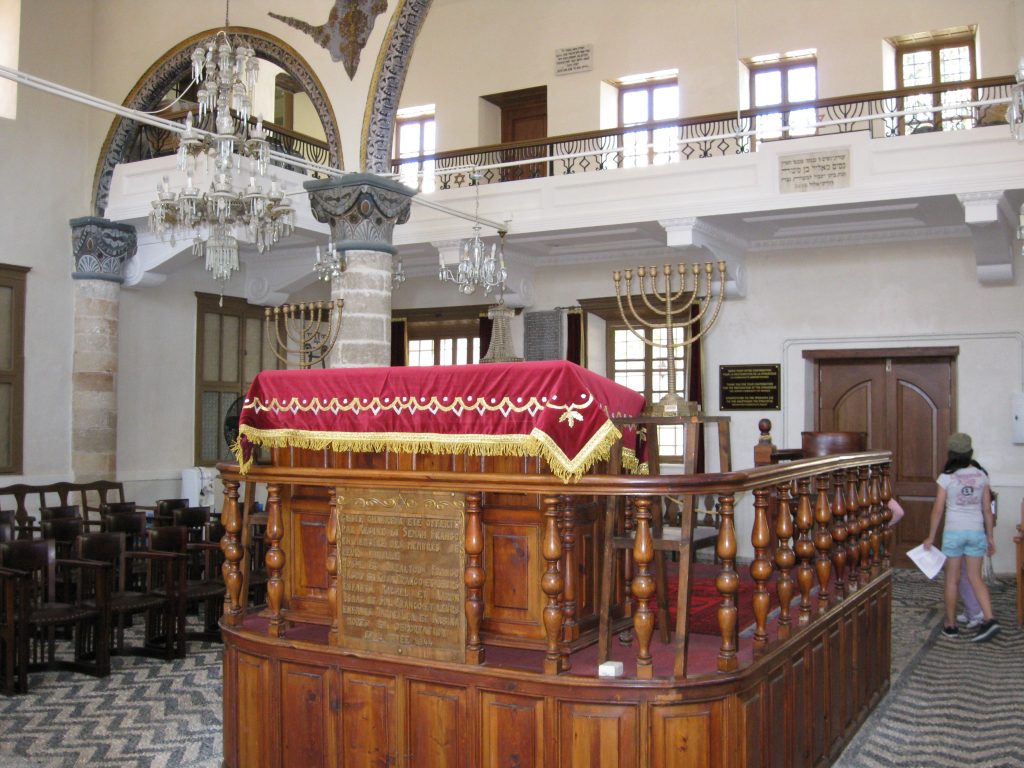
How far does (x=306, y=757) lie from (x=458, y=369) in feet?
5.40

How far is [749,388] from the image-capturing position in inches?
451

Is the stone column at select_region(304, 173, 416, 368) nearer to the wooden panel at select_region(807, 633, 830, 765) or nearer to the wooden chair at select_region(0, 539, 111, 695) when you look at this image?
the wooden chair at select_region(0, 539, 111, 695)

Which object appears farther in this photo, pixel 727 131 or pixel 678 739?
pixel 727 131

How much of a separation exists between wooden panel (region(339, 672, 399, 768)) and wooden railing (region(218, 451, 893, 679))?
23 cm

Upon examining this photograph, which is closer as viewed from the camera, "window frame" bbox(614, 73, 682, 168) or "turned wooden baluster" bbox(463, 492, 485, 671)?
"turned wooden baluster" bbox(463, 492, 485, 671)

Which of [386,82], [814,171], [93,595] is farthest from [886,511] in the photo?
[386,82]

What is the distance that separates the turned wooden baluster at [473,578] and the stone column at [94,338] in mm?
→ 8520

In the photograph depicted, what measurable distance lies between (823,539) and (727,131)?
7.52m

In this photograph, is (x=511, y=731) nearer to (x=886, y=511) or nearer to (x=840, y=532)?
(x=840, y=532)

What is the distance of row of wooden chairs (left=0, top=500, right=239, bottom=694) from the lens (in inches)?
225

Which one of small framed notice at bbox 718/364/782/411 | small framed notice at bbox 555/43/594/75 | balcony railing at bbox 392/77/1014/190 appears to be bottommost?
small framed notice at bbox 718/364/782/411

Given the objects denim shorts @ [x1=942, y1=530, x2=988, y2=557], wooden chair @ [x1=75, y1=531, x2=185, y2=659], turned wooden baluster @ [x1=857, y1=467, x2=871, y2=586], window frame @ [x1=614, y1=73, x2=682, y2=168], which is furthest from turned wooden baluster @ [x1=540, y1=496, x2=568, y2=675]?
window frame @ [x1=614, y1=73, x2=682, y2=168]

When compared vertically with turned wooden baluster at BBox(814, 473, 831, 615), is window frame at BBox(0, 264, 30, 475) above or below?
above

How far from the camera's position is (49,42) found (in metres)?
11.0
